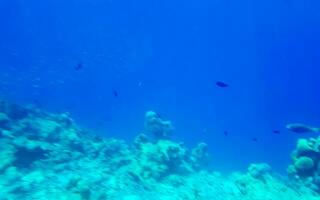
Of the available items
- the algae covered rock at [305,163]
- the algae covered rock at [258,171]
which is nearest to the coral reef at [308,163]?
the algae covered rock at [305,163]

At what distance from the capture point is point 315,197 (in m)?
14.2

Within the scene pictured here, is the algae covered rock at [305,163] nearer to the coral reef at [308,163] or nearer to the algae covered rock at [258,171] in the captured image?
the coral reef at [308,163]

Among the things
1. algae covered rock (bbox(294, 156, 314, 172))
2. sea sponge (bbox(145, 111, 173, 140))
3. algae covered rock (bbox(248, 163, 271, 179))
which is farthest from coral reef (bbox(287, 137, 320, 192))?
sea sponge (bbox(145, 111, 173, 140))

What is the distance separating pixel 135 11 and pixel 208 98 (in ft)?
166

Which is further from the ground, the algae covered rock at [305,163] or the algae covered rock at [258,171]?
the algae covered rock at [258,171]

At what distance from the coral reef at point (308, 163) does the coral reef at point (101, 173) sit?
0.12 ft

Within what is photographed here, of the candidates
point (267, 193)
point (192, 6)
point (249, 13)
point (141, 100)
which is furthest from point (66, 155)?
point (192, 6)

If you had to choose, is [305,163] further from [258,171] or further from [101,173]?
[101,173]

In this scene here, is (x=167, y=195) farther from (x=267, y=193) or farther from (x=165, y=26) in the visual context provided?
(x=165, y=26)

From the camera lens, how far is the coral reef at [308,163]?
48.3 feet

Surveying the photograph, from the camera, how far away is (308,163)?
14727mm

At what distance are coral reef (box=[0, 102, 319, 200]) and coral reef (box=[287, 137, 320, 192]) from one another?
0.04 metres

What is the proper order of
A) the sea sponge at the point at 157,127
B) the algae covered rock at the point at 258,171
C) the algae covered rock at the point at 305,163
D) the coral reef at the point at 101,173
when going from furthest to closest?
the sea sponge at the point at 157,127
the algae covered rock at the point at 258,171
the algae covered rock at the point at 305,163
the coral reef at the point at 101,173

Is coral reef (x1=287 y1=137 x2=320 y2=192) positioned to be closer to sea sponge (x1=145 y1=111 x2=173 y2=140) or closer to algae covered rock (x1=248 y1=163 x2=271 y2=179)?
algae covered rock (x1=248 y1=163 x2=271 y2=179)
